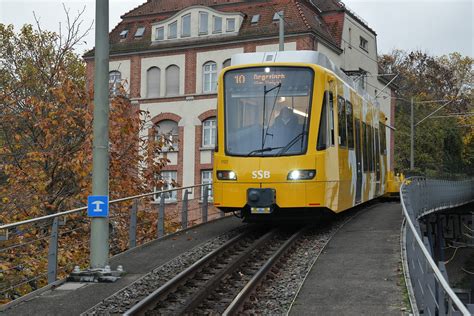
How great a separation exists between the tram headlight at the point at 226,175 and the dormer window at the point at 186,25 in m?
30.3

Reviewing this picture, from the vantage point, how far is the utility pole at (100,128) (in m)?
9.98

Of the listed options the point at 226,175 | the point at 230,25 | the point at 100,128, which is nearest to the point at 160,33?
the point at 230,25

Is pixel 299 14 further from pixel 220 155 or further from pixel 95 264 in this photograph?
pixel 95 264

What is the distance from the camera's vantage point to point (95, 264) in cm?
1005

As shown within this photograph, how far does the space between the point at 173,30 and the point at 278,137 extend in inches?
1231

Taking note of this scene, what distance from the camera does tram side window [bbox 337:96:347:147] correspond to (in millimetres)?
14883

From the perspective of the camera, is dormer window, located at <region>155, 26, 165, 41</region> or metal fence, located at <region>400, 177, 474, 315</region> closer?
metal fence, located at <region>400, 177, 474, 315</region>

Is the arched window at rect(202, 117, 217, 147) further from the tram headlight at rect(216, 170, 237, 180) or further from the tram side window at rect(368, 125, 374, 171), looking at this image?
the tram headlight at rect(216, 170, 237, 180)

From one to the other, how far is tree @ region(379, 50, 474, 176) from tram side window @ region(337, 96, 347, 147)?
4357cm

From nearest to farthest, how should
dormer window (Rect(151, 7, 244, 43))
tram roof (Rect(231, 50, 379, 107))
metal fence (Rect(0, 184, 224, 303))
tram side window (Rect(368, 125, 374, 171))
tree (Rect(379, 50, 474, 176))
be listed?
metal fence (Rect(0, 184, 224, 303)) < tram roof (Rect(231, 50, 379, 107)) < tram side window (Rect(368, 125, 374, 171)) < dormer window (Rect(151, 7, 244, 43)) < tree (Rect(379, 50, 474, 176))

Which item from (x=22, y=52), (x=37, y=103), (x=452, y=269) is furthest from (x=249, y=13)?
(x=37, y=103)

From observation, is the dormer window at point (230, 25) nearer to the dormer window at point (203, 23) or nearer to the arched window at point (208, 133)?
the dormer window at point (203, 23)

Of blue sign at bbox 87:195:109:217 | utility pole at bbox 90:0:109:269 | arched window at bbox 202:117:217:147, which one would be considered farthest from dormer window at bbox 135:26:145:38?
blue sign at bbox 87:195:109:217

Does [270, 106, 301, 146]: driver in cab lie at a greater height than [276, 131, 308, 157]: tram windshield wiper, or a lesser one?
greater
